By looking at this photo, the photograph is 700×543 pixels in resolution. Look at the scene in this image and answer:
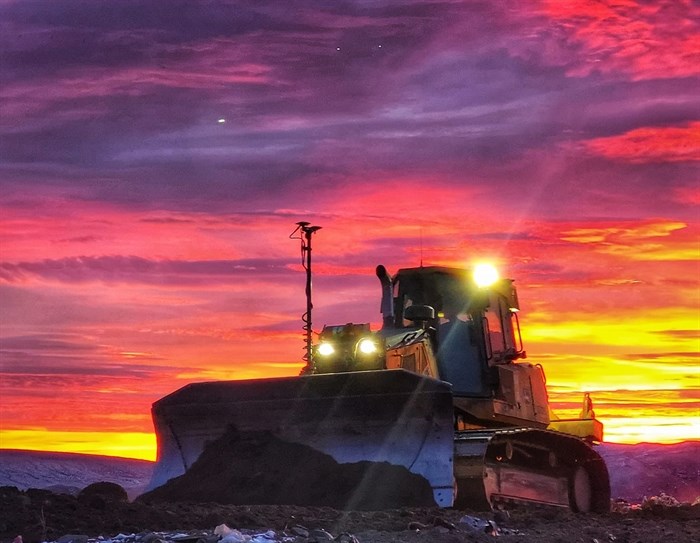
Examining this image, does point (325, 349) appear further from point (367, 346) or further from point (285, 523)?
point (285, 523)

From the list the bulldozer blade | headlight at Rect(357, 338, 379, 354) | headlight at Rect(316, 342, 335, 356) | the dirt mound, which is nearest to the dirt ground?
the dirt mound

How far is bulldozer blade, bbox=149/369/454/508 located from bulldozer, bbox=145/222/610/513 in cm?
1

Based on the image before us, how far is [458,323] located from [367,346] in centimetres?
181

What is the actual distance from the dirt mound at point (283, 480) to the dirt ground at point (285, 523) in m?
→ 0.78

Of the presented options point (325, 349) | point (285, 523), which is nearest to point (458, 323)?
point (325, 349)

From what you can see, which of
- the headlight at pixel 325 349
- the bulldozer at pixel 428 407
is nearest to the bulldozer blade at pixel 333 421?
the bulldozer at pixel 428 407

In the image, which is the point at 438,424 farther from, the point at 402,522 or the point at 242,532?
the point at 242,532

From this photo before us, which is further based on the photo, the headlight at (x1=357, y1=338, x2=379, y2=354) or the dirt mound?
the headlight at (x1=357, y1=338, x2=379, y2=354)

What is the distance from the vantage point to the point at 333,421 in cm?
1570

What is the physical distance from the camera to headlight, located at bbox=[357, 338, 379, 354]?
54.5 ft

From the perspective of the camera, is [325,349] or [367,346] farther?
[325,349]

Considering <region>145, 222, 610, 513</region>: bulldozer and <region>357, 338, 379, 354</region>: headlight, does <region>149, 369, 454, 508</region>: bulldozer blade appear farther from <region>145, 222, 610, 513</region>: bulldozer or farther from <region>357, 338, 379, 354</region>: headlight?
<region>357, 338, 379, 354</region>: headlight

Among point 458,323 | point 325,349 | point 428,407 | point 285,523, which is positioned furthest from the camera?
point 458,323

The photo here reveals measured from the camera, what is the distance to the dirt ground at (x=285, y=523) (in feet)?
36.3
